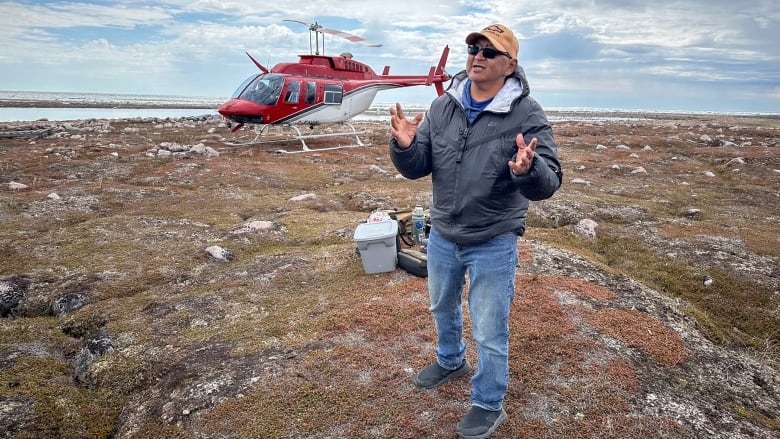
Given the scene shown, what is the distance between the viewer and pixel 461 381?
456 centimetres

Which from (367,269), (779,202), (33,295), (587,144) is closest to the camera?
(33,295)

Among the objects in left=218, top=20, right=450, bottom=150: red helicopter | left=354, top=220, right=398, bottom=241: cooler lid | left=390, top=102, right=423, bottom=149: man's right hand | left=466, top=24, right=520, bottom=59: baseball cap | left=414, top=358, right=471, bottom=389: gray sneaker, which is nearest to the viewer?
left=466, top=24, right=520, bottom=59: baseball cap

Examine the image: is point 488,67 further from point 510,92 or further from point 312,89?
point 312,89

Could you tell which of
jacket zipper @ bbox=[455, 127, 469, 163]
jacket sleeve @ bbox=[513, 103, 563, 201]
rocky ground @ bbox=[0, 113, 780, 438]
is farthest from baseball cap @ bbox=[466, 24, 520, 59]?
rocky ground @ bbox=[0, 113, 780, 438]

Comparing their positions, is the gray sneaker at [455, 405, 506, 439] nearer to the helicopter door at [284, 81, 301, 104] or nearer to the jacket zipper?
the jacket zipper

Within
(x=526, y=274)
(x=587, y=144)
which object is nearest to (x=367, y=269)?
(x=526, y=274)

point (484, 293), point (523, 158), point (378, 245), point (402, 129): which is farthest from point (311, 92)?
point (523, 158)

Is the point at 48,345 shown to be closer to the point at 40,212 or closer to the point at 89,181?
the point at 40,212

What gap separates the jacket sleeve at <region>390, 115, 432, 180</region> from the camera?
3.70 m

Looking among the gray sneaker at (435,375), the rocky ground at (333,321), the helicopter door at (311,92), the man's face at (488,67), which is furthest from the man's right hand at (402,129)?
the helicopter door at (311,92)

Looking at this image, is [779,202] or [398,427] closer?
[398,427]

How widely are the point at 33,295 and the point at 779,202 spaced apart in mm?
19324

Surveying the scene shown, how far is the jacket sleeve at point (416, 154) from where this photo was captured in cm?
370

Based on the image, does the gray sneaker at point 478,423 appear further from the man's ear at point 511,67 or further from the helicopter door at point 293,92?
the helicopter door at point 293,92
